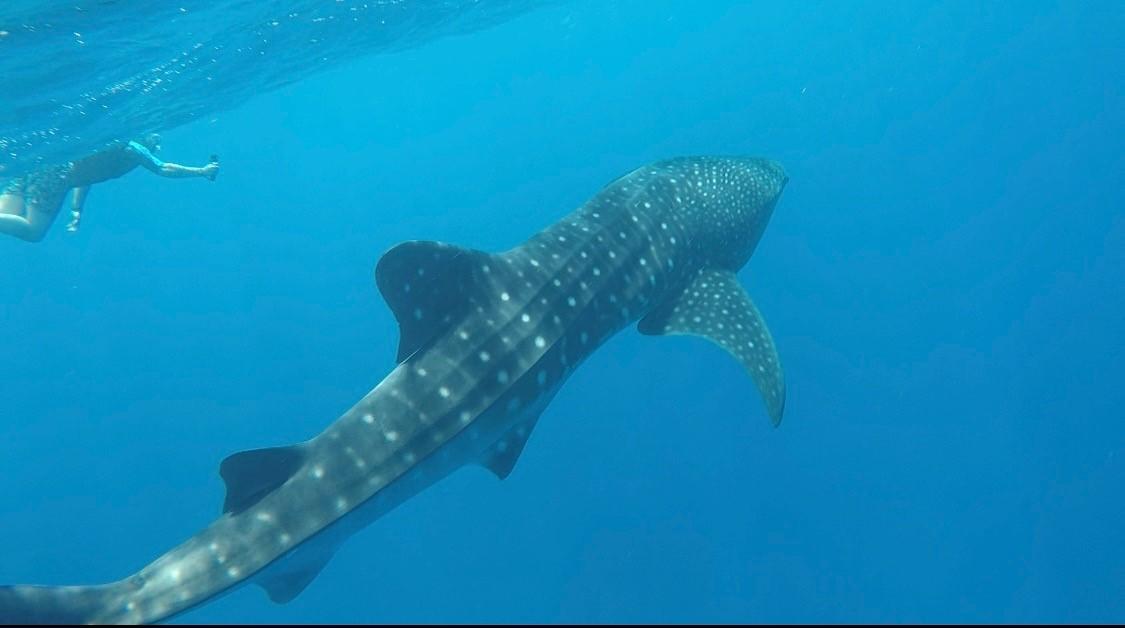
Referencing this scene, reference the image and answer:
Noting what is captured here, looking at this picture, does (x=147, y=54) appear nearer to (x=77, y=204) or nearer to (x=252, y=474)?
(x=77, y=204)

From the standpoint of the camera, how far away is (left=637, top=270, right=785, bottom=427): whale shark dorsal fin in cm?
794

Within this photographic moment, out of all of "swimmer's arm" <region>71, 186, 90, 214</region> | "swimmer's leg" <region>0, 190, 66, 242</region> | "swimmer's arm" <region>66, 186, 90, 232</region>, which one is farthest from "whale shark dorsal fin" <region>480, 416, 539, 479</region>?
"swimmer's arm" <region>71, 186, 90, 214</region>

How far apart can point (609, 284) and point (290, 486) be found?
375 centimetres

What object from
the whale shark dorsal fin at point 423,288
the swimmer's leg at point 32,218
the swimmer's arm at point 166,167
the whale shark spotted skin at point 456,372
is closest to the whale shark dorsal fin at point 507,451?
the whale shark spotted skin at point 456,372

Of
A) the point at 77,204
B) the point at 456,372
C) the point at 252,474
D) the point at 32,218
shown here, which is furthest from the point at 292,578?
the point at 77,204

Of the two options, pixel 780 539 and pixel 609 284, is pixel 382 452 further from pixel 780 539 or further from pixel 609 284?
pixel 780 539

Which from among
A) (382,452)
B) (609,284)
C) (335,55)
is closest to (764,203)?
(609,284)

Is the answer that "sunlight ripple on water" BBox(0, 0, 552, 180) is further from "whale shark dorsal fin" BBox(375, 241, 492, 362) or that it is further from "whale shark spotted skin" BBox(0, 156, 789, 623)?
"whale shark spotted skin" BBox(0, 156, 789, 623)

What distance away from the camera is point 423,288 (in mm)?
6578

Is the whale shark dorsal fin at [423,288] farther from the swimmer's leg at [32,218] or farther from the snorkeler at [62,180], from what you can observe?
the swimmer's leg at [32,218]

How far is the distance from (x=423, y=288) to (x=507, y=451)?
1.95m

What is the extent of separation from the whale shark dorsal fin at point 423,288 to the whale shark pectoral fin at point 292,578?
1.91 meters

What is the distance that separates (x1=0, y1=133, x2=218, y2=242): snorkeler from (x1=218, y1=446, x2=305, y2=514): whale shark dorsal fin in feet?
37.3

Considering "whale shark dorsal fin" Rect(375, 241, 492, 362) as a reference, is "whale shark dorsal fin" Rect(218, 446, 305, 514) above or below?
below
